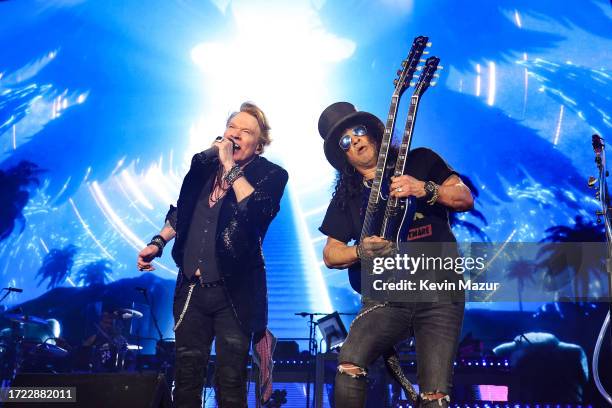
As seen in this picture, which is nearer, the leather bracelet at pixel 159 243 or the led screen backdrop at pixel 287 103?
the leather bracelet at pixel 159 243

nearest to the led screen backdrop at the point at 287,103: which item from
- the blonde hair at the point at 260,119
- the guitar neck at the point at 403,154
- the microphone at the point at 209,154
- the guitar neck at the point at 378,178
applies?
the blonde hair at the point at 260,119

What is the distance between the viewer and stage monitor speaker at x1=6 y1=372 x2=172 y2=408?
2.75 meters

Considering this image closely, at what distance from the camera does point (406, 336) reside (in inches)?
110

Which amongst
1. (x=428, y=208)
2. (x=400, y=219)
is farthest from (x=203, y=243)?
(x=428, y=208)

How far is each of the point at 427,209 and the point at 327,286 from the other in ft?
18.3

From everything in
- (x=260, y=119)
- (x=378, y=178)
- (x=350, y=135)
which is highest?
(x=260, y=119)

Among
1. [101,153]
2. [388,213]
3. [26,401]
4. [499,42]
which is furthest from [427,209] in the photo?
[101,153]

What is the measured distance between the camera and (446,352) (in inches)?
101

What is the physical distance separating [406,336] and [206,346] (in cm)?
107

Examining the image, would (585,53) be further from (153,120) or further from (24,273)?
(24,273)

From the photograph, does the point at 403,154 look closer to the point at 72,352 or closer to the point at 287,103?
the point at 287,103

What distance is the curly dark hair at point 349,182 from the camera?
3123 mm

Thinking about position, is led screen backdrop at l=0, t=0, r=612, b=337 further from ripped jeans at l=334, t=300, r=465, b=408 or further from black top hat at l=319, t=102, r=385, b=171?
ripped jeans at l=334, t=300, r=465, b=408

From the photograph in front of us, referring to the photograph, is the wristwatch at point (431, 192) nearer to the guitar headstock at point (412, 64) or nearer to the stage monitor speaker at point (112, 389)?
the guitar headstock at point (412, 64)
